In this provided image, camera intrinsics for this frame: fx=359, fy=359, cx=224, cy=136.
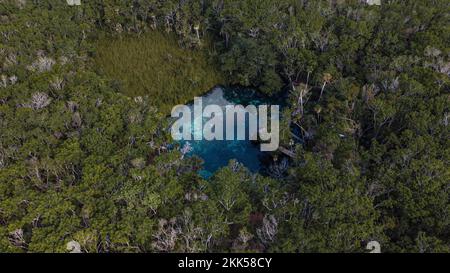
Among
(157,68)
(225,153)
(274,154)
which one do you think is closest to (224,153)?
(225,153)

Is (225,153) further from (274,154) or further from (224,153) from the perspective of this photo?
(274,154)

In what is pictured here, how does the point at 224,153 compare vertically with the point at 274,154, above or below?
below

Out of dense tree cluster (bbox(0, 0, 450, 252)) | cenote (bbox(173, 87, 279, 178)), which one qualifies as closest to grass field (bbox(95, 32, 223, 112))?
dense tree cluster (bbox(0, 0, 450, 252))

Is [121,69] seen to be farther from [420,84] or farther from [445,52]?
[445,52]

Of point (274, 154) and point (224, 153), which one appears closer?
point (274, 154)

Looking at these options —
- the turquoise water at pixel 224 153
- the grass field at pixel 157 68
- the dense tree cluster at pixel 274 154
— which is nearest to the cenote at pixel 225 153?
the turquoise water at pixel 224 153

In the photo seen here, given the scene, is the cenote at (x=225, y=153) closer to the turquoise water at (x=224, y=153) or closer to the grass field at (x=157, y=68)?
the turquoise water at (x=224, y=153)
